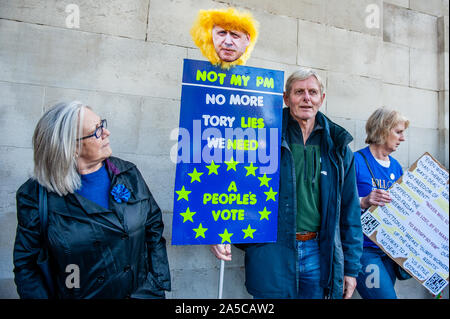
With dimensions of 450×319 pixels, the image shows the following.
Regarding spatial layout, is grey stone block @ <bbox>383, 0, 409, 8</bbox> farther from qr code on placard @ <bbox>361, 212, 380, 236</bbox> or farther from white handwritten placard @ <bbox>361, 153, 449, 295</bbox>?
qr code on placard @ <bbox>361, 212, 380, 236</bbox>

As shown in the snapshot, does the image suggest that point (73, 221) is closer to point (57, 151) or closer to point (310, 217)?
point (57, 151)

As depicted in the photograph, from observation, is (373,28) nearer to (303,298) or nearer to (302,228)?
(302,228)

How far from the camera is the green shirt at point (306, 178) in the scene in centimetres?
212

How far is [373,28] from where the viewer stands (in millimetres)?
3332

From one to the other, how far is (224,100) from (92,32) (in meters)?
1.18

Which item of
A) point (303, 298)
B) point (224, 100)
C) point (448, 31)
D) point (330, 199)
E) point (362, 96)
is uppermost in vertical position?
point (448, 31)

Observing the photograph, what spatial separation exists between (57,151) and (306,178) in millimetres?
1460

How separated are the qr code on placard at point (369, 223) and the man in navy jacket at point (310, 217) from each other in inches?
21.3

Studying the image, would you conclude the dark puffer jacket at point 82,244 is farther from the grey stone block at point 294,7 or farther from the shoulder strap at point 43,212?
the grey stone block at point 294,7

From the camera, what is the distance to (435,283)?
288cm

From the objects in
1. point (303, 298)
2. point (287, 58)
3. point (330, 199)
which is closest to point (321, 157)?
point (330, 199)

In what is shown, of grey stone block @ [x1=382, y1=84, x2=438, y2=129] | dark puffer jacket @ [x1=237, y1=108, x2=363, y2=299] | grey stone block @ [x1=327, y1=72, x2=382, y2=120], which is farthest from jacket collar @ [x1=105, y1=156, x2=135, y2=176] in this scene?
grey stone block @ [x1=382, y1=84, x2=438, y2=129]

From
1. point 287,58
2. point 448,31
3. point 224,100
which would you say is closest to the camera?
point 224,100
